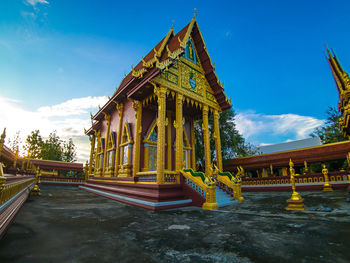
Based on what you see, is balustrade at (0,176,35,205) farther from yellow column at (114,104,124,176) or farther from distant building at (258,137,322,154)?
distant building at (258,137,322,154)

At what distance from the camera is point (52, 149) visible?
36.9 m

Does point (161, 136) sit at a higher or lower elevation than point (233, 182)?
higher

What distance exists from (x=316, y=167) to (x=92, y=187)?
23056 mm

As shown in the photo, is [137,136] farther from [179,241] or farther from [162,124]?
[179,241]

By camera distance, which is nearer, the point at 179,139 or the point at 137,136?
the point at 179,139

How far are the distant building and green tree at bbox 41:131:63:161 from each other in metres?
41.1

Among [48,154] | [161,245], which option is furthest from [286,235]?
[48,154]

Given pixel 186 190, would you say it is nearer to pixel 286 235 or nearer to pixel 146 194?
pixel 146 194

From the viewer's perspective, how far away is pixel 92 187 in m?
13.6

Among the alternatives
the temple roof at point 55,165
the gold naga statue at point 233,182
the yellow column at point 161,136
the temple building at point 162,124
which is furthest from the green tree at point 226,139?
the temple roof at point 55,165

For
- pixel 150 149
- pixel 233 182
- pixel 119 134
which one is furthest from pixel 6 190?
pixel 233 182

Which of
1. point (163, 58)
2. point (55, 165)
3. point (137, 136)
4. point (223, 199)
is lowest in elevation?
point (223, 199)

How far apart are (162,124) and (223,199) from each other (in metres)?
4.20

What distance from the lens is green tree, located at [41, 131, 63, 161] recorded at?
35281 millimetres
